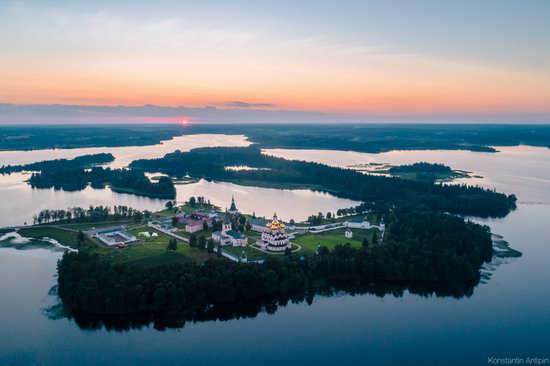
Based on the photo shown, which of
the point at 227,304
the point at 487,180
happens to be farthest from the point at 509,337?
the point at 487,180

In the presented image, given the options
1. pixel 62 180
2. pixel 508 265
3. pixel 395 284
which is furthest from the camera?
pixel 62 180

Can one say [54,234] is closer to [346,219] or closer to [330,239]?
[330,239]

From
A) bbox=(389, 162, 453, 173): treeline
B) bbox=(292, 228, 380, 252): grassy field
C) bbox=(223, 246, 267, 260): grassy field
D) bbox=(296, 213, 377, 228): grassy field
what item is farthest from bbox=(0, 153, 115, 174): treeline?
bbox=(292, 228, 380, 252): grassy field

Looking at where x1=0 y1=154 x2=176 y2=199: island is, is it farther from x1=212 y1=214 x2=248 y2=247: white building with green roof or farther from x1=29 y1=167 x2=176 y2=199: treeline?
x1=212 y1=214 x2=248 y2=247: white building with green roof

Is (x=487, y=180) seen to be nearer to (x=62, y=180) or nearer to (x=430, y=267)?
(x=430, y=267)

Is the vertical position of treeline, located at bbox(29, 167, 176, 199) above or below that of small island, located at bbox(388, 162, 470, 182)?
below

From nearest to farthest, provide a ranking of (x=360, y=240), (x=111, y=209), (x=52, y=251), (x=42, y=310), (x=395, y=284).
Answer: (x=42, y=310), (x=395, y=284), (x=52, y=251), (x=360, y=240), (x=111, y=209)
